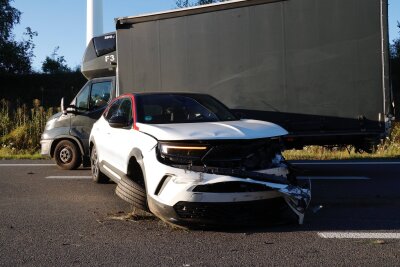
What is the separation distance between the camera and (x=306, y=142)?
9.07 meters

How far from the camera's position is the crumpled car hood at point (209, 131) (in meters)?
5.60

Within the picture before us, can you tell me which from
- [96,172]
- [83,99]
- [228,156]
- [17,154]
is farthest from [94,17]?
[228,156]

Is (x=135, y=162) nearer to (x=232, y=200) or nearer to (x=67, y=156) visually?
(x=232, y=200)

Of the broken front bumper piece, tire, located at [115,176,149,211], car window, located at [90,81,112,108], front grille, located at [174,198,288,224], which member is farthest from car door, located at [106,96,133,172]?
car window, located at [90,81,112,108]

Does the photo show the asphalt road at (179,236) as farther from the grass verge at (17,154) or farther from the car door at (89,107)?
the grass verge at (17,154)

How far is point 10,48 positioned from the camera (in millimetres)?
32906

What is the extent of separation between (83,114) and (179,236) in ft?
18.8

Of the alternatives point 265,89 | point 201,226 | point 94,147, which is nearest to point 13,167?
point 94,147

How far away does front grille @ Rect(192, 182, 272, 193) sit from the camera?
5.33 metres

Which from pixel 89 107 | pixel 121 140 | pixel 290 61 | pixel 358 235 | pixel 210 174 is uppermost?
pixel 290 61

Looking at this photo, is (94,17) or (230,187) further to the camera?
(94,17)

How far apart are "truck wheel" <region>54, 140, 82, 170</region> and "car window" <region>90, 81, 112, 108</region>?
114 cm

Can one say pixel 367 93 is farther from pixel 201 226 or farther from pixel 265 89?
pixel 201 226

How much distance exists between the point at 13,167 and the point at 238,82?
6.29 m
